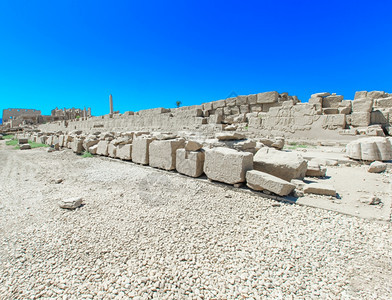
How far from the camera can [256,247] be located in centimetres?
227

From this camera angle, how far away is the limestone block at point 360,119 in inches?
335

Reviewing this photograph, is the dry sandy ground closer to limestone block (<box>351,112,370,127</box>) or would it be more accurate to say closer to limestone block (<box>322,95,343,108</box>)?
limestone block (<box>351,112,370,127</box>)

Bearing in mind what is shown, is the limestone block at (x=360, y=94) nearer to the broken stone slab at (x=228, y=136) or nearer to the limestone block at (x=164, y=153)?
the broken stone slab at (x=228, y=136)

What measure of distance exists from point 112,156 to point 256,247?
6573 mm

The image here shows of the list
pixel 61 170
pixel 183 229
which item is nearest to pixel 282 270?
pixel 183 229

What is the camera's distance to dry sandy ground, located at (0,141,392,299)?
1756 mm

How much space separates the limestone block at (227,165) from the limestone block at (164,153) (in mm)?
1161

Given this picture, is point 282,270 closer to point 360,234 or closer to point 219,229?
point 219,229

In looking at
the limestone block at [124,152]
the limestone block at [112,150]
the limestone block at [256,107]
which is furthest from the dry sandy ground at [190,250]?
the limestone block at [256,107]

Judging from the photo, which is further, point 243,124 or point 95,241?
point 243,124

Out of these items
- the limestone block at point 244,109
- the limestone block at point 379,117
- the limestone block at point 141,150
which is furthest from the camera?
the limestone block at point 244,109

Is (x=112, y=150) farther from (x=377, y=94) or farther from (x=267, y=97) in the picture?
(x=377, y=94)

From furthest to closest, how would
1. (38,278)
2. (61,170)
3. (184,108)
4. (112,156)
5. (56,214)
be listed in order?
(184,108) < (112,156) < (61,170) < (56,214) < (38,278)

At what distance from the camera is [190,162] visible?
4773mm
